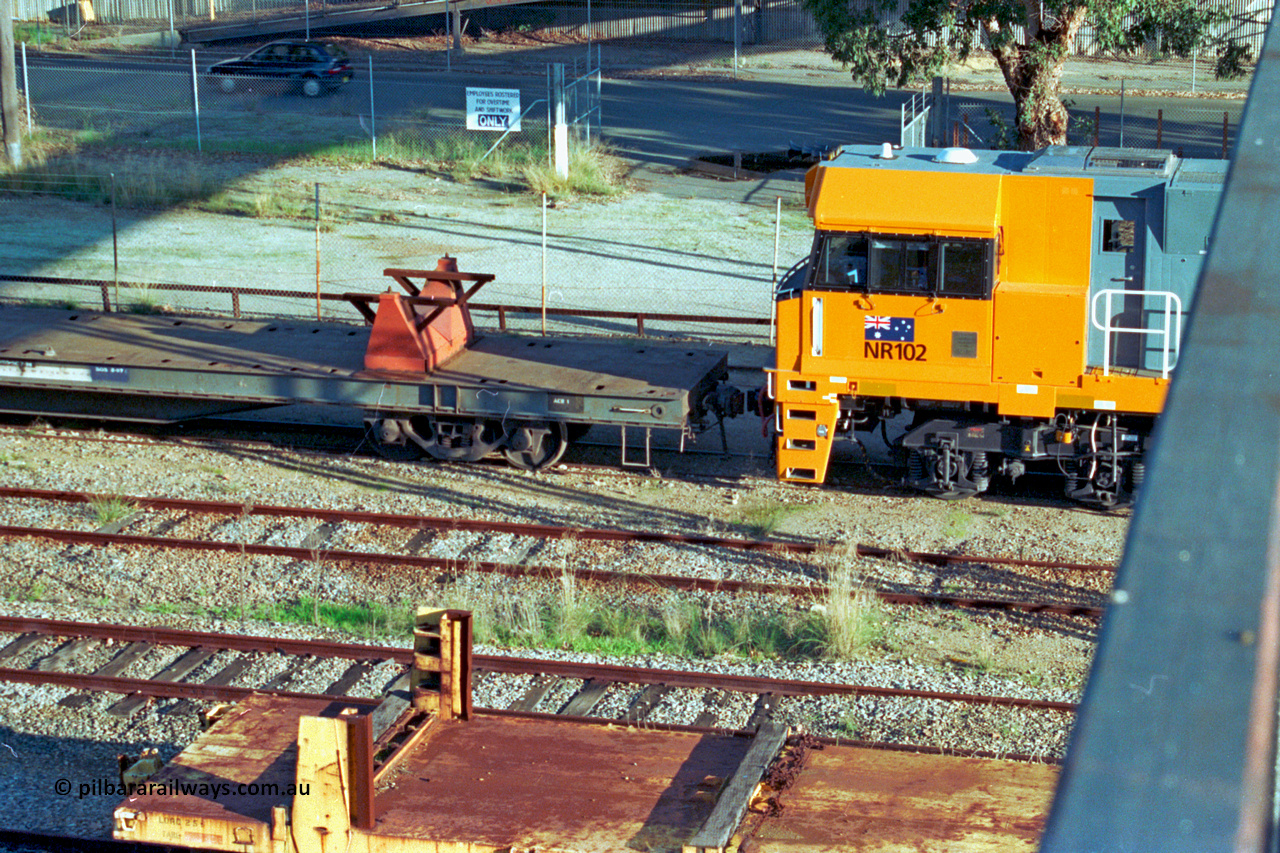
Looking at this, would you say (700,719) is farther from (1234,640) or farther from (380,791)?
(1234,640)

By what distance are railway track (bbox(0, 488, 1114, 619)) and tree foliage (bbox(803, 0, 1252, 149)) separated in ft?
43.9

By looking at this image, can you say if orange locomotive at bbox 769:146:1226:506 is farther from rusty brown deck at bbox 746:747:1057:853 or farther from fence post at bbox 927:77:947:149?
fence post at bbox 927:77:947:149

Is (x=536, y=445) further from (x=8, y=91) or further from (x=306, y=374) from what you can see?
(x=8, y=91)

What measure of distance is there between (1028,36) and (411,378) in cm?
1622

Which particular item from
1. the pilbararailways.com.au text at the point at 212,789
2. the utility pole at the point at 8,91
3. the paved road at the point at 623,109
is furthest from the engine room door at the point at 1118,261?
the utility pole at the point at 8,91

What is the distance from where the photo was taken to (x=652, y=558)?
12.3m

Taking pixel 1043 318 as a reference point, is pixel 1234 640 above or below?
above

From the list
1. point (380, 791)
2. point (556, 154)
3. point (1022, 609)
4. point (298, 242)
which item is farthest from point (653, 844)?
point (556, 154)

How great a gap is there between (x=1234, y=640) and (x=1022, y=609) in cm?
1039

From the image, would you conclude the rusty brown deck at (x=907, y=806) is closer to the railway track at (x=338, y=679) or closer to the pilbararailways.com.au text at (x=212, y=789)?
the pilbararailways.com.au text at (x=212, y=789)

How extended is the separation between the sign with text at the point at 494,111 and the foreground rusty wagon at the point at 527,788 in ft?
88.9

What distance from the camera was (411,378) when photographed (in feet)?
46.4

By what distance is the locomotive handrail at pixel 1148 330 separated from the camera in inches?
472

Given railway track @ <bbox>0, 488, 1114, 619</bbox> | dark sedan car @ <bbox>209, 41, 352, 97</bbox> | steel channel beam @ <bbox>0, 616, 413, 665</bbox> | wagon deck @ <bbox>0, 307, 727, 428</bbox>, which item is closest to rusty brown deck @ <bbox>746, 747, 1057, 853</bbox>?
steel channel beam @ <bbox>0, 616, 413, 665</bbox>
